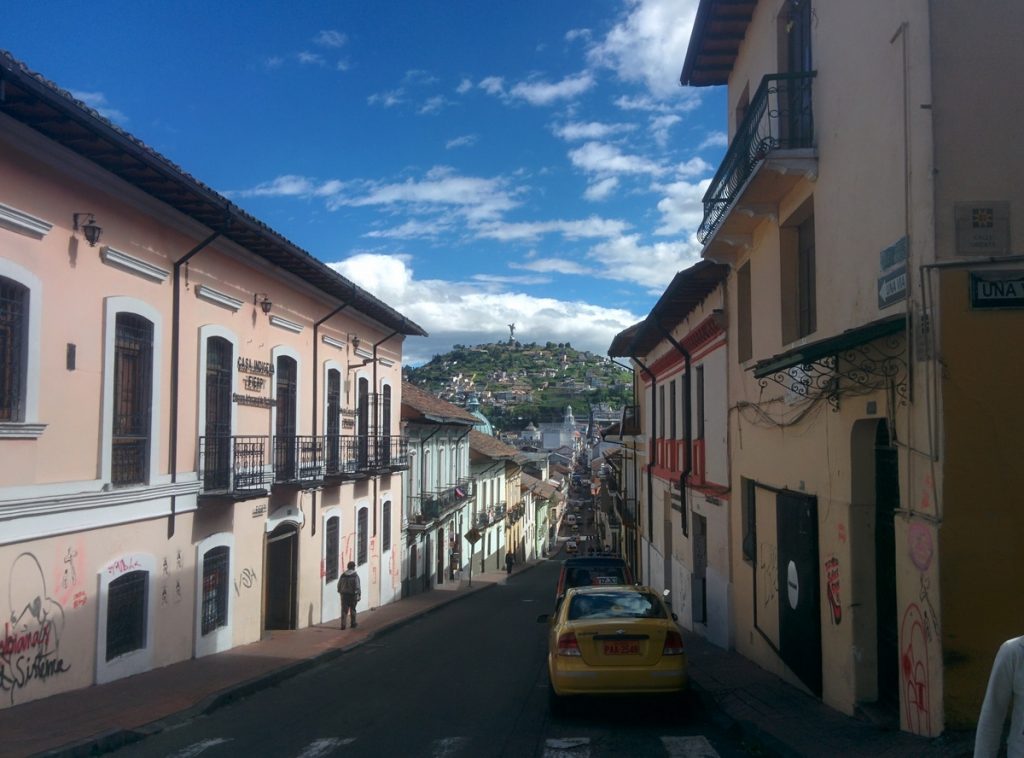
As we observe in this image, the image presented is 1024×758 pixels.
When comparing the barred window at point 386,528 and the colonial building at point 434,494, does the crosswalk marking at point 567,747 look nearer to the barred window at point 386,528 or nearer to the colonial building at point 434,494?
the barred window at point 386,528

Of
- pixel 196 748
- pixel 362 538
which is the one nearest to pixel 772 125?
pixel 196 748

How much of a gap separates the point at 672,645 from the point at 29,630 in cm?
702

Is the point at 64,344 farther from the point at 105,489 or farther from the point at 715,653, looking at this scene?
the point at 715,653

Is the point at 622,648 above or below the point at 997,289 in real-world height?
below

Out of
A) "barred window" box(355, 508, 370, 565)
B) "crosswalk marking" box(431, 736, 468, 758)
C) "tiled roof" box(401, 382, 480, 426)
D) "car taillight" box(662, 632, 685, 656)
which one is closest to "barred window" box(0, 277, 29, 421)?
"crosswalk marking" box(431, 736, 468, 758)

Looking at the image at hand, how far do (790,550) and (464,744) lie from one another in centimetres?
446

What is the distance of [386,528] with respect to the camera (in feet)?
84.3

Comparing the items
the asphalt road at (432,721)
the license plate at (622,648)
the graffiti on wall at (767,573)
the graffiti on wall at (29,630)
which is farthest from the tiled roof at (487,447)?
the license plate at (622,648)

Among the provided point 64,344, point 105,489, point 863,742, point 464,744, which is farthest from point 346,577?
point 863,742

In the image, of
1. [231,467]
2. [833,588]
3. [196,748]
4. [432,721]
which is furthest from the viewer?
→ [231,467]

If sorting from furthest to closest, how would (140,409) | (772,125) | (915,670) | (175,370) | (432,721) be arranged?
(175,370) → (140,409) → (772,125) → (432,721) → (915,670)

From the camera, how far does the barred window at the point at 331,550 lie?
65.8 ft

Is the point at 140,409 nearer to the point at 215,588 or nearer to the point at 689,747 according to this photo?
the point at 215,588

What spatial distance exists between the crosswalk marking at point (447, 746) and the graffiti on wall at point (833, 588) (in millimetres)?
3827
